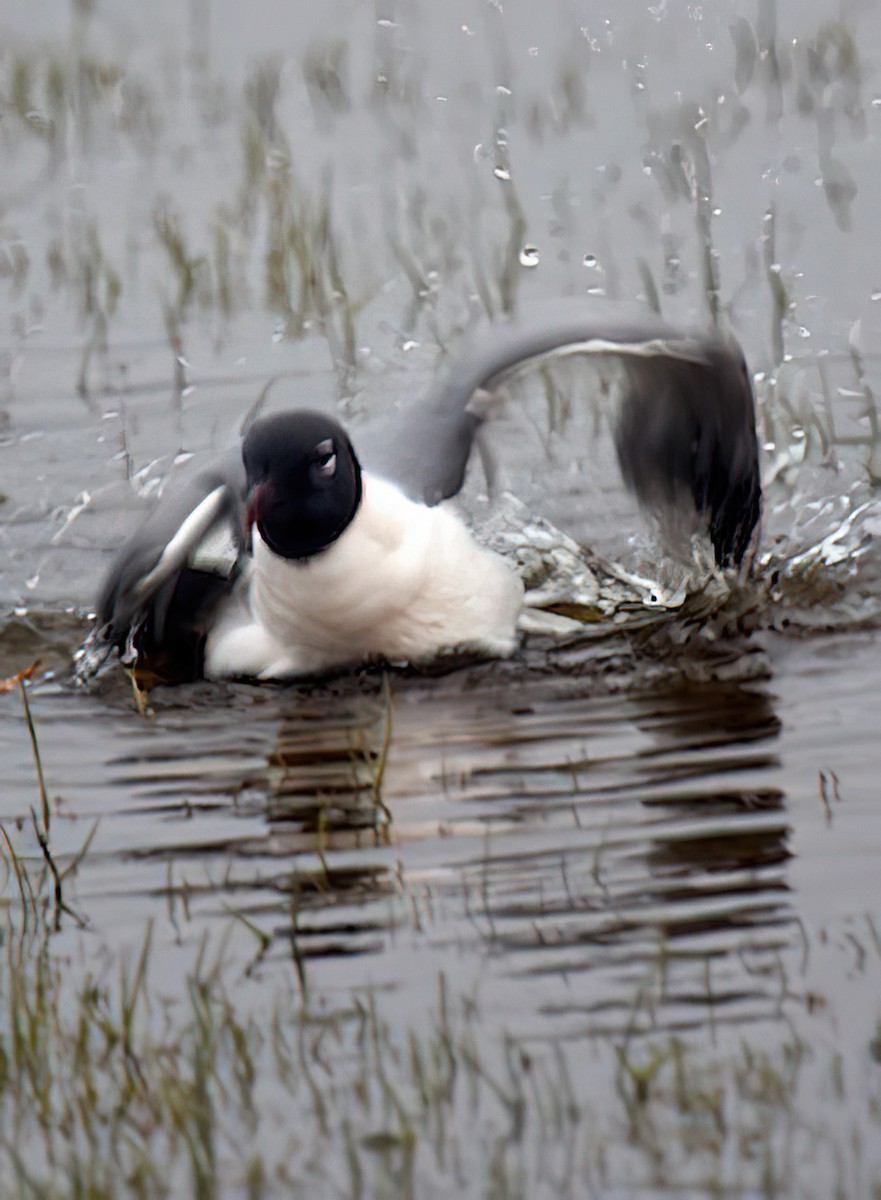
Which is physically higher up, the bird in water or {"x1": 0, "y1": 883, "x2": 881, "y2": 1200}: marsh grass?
the bird in water

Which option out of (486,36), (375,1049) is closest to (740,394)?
(375,1049)

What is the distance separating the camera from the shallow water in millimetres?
3184

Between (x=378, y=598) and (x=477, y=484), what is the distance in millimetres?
2076

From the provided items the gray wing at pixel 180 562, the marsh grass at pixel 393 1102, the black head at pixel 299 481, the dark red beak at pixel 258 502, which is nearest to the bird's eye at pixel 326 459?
the black head at pixel 299 481

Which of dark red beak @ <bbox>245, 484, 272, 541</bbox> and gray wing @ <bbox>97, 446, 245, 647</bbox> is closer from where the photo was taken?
dark red beak @ <bbox>245, 484, 272, 541</bbox>

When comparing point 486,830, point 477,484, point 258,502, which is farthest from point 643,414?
point 486,830

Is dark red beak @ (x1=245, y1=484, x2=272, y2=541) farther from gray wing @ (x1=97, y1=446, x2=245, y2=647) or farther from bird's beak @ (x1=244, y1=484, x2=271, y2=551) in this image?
gray wing @ (x1=97, y1=446, x2=245, y2=647)

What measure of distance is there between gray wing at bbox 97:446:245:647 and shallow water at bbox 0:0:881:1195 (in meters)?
0.25

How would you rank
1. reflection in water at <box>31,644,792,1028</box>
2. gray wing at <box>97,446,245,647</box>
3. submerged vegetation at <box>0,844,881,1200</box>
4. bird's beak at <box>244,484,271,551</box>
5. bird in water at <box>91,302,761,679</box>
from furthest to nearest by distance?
gray wing at <box>97,446,245,647</box> < bird in water at <box>91,302,761,679</box> < bird's beak at <box>244,484,271,551</box> < reflection in water at <box>31,644,792,1028</box> < submerged vegetation at <box>0,844,881,1200</box>

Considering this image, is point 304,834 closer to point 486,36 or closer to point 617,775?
point 617,775

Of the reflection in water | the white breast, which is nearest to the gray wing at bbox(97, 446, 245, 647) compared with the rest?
the white breast

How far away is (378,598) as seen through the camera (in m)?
4.96

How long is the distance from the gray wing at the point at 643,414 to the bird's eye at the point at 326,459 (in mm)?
420

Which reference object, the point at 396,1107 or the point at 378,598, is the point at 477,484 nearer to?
the point at 378,598
